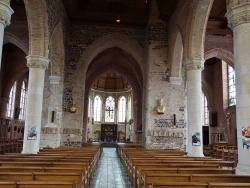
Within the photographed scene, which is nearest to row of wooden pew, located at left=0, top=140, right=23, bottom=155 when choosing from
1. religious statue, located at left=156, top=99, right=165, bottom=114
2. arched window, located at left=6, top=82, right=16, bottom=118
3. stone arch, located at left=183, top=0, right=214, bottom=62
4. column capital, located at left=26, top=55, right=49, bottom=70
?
column capital, located at left=26, top=55, right=49, bottom=70

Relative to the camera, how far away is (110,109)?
124ft

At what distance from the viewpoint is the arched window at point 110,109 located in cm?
3772

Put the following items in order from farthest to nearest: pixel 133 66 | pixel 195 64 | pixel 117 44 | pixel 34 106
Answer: pixel 133 66
pixel 117 44
pixel 195 64
pixel 34 106

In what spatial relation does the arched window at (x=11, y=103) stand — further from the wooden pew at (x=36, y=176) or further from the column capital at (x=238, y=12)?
the column capital at (x=238, y=12)

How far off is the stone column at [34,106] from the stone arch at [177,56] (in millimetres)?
7497

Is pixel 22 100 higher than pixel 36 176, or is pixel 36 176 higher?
pixel 22 100

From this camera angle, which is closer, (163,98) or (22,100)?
(163,98)

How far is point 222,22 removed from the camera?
1702cm

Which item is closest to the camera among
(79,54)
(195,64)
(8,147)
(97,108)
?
(195,64)

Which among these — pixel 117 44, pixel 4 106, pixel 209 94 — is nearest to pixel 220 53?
pixel 209 94

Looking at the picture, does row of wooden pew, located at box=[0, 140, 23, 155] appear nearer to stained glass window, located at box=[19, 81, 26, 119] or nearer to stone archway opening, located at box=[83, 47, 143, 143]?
stained glass window, located at box=[19, 81, 26, 119]

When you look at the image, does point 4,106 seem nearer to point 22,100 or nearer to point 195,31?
point 22,100

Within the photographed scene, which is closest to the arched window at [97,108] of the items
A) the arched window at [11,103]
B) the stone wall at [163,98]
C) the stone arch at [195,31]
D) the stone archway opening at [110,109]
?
the stone archway opening at [110,109]

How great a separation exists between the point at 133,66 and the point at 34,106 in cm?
1344
